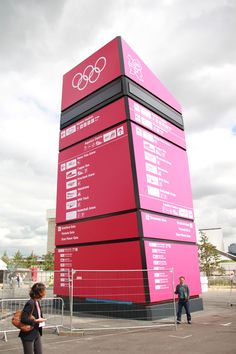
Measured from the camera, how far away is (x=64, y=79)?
18109 millimetres

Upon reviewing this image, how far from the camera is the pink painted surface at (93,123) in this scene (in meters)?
14.4

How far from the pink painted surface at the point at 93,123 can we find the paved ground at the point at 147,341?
27.9 ft

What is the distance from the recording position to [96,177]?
14641 mm

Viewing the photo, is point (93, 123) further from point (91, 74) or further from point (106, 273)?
point (106, 273)

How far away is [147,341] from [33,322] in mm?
4391

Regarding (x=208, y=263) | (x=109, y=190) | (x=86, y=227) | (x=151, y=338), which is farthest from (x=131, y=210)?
(x=208, y=263)

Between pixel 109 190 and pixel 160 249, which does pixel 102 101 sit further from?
pixel 160 249

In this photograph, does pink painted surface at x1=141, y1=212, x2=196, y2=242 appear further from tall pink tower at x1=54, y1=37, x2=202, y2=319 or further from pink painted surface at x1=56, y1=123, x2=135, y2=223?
pink painted surface at x1=56, y1=123, x2=135, y2=223

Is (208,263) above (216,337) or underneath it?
above

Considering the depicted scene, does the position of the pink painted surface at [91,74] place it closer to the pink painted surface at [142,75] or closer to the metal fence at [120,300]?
the pink painted surface at [142,75]

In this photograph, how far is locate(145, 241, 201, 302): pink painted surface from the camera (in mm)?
12367

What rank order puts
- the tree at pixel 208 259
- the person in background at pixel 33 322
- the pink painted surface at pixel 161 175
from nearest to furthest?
the person in background at pixel 33 322 → the pink painted surface at pixel 161 175 → the tree at pixel 208 259

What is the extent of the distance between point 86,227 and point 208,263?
113 ft

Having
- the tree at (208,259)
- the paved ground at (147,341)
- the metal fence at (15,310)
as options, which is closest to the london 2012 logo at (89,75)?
the metal fence at (15,310)
